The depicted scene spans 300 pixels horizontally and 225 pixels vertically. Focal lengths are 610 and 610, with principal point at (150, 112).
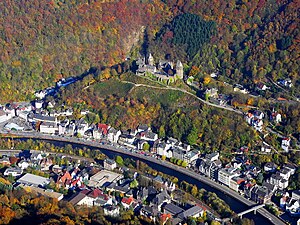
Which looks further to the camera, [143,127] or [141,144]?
[143,127]

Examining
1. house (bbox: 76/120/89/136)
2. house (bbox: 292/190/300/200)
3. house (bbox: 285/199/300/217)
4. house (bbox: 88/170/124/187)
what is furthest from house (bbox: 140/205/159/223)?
house (bbox: 76/120/89/136)

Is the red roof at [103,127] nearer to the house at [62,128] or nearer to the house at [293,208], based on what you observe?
the house at [62,128]

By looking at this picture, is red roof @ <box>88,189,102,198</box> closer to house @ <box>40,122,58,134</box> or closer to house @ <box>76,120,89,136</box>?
house @ <box>76,120,89,136</box>

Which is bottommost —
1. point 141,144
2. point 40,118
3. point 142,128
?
point 40,118

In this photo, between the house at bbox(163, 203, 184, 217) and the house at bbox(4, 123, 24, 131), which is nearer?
the house at bbox(163, 203, 184, 217)

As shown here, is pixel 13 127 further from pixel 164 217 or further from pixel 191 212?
pixel 191 212

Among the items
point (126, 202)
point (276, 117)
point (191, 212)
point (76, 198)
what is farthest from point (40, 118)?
point (276, 117)

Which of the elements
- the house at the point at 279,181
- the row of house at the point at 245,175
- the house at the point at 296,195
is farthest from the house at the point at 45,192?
the house at the point at 296,195
